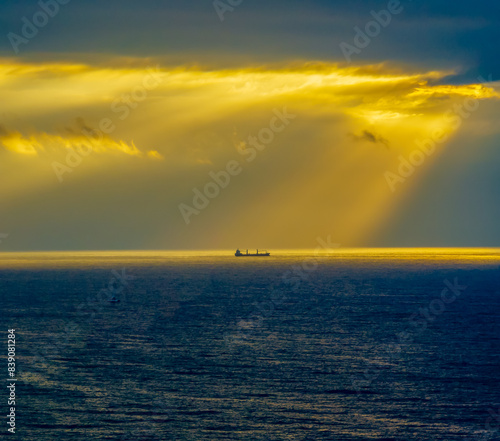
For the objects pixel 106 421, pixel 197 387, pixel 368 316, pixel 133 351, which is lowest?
pixel 106 421

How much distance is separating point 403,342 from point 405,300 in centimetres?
7224

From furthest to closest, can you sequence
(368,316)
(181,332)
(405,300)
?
(405,300) → (368,316) → (181,332)

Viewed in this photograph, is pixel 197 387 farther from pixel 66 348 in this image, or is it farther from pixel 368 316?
pixel 368 316

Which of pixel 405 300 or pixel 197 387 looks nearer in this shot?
pixel 197 387

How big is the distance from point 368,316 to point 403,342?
33.3m

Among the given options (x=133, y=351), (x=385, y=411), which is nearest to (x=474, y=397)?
(x=385, y=411)

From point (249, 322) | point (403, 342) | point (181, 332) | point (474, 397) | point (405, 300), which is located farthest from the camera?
point (405, 300)

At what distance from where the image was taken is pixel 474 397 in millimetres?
78562

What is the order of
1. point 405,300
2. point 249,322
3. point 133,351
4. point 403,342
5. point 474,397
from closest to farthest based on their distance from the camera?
point 474,397, point 133,351, point 403,342, point 249,322, point 405,300

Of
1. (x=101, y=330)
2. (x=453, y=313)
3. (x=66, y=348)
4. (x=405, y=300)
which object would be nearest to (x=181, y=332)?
(x=101, y=330)

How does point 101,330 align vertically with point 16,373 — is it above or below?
above

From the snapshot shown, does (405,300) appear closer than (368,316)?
No

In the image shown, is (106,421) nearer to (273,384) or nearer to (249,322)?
(273,384)

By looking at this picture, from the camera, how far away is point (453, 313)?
155375mm
